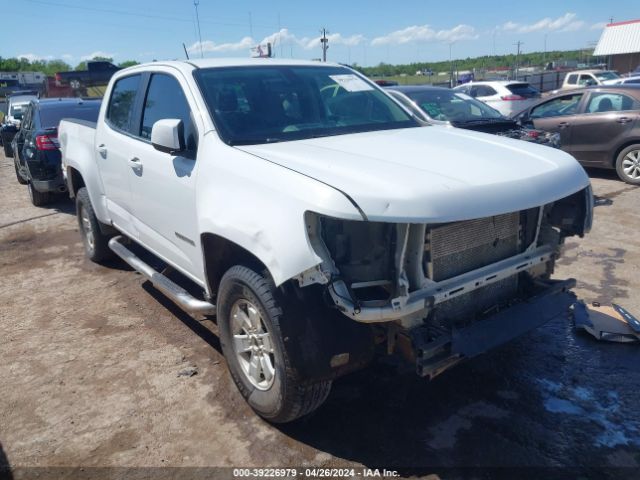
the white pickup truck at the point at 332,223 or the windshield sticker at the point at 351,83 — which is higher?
the windshield sticker at the point at 351,83

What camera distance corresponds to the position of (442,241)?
9.35ft

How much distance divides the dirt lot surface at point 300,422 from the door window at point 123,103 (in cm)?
163

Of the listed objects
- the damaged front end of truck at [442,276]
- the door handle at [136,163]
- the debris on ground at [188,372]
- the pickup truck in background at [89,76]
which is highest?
the pickup truck in background at [89,76]

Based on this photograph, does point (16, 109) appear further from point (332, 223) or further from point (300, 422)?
point (332, 223)

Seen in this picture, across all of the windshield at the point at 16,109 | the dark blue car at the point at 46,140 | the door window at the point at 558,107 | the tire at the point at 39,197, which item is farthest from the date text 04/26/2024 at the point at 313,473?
the windshield at the point at 16,109

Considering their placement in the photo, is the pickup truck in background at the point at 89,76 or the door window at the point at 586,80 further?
the door window at the point at 586,80

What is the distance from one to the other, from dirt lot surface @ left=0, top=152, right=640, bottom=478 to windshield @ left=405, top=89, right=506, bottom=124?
3936 mm

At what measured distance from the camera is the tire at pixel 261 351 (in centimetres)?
282

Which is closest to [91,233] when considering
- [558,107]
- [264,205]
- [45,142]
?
[45,142]

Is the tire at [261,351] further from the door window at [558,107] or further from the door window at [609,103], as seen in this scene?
the door window at [558,107]

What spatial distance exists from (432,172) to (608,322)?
2.41 m

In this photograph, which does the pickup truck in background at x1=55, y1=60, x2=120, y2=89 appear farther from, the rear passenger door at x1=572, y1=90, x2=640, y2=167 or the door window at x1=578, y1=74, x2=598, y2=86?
the door window at x1=578, y1=74, x2=598, y2=86

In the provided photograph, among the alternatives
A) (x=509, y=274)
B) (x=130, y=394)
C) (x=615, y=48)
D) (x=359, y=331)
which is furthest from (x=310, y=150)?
(x=615, y=48)

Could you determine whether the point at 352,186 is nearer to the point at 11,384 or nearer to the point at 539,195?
the point at 539,195
